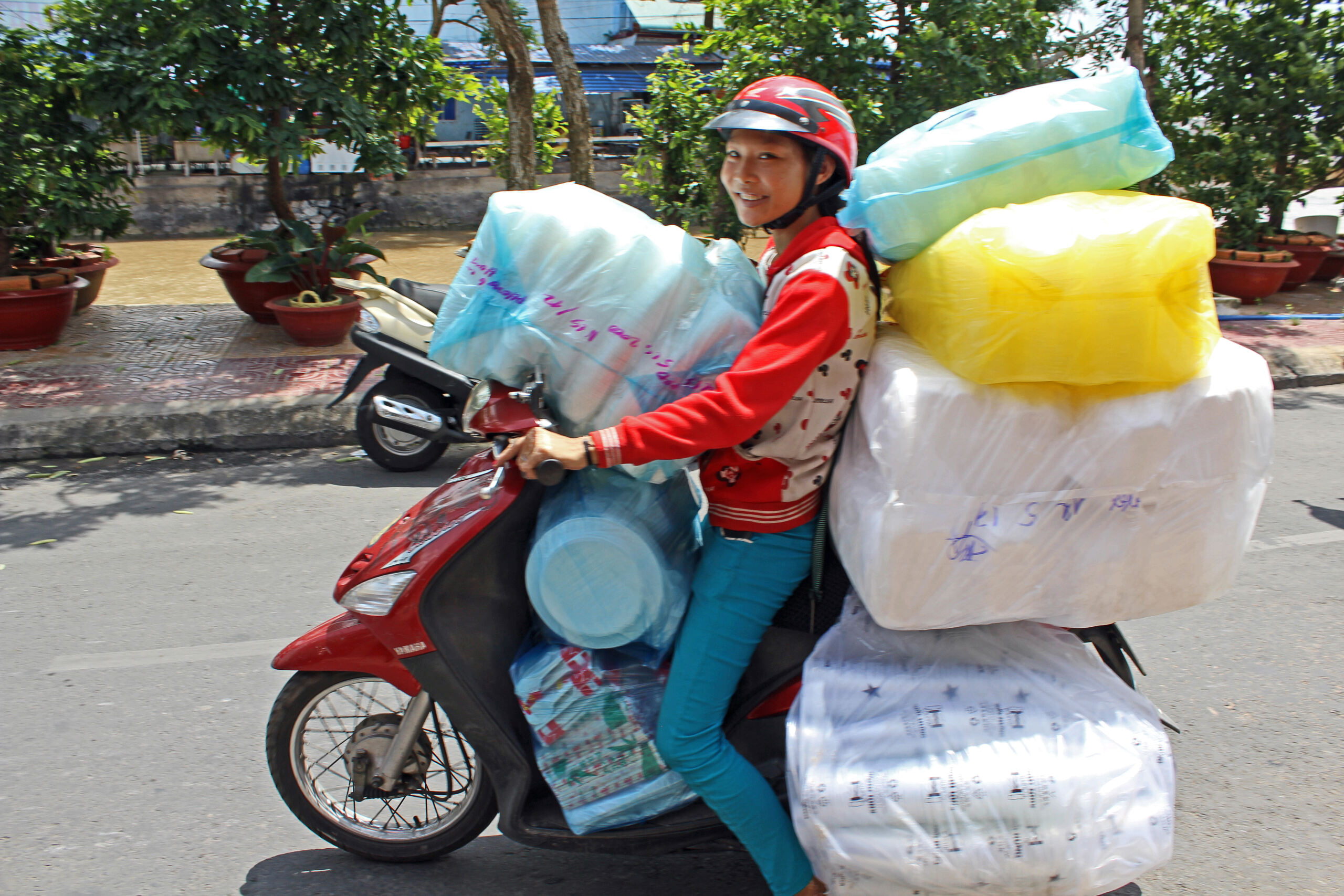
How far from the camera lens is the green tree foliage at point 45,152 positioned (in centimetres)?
700

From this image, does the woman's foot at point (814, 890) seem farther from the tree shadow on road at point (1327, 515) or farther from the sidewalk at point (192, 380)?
the sidewalk at point (192, 380)

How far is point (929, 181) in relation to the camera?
1.77 metres

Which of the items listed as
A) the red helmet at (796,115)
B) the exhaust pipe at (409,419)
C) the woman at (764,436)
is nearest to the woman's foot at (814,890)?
the woman at (764,436)

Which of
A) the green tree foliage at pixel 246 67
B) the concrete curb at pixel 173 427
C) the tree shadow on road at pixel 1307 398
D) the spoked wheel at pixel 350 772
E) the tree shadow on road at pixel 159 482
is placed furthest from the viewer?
the green tree foliage at pixel 246 67

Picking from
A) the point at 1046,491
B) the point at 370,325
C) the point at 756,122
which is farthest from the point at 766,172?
the point at 370,325

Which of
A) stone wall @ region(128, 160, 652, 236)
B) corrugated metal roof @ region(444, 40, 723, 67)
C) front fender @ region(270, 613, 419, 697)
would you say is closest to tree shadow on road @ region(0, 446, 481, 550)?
front fender @ region(270, 613, 419, 697)

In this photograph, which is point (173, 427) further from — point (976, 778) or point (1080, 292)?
point (1080, 292)

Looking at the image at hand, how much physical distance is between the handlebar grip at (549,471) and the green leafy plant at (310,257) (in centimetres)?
633

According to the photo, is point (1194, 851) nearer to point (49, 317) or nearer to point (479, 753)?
point (479, 753)

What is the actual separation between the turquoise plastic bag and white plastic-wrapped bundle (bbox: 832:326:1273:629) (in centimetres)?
25

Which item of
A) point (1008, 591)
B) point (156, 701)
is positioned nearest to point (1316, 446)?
point (1008, 591)

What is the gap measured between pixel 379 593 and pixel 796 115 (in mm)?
1275

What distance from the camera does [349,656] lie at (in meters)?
2.20

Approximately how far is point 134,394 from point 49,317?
1886mm
